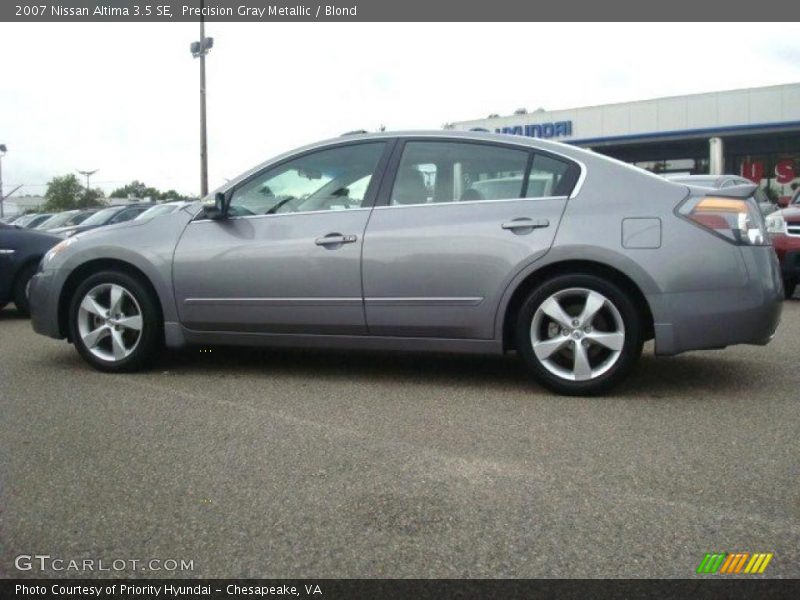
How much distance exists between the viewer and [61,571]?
264 centimetres

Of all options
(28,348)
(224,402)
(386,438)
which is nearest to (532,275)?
(386,438)

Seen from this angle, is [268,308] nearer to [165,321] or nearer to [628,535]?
[165,321]

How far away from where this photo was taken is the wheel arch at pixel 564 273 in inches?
188

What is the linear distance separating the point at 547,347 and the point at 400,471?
1572 mm

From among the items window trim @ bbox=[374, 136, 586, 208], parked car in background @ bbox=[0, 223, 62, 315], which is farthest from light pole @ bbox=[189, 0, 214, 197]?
window trim @ bbox=[374, 136, 586, 208]

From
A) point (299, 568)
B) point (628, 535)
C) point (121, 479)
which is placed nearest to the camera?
point (299, 568)

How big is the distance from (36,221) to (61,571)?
73.0 ft

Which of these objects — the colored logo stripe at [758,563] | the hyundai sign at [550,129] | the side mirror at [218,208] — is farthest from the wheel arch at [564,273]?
the hyundai sign at [550,129]

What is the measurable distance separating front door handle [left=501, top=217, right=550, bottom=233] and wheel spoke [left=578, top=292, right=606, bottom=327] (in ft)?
1.56

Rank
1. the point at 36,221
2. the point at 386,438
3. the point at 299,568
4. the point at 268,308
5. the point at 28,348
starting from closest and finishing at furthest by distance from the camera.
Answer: the point at 299,568, the point at 386,438, the point at 268,308, the point at 28,348, the point at 36,221

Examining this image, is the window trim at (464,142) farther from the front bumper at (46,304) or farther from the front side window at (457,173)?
the front bumper at (46,304)

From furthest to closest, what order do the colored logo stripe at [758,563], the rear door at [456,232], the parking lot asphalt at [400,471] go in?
the rear door at [456,232] < the parking lot asphalt at [400,471] < the colored logo stripe at [758,563]

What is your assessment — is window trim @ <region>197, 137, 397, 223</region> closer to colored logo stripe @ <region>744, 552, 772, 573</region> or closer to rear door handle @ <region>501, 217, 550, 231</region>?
rear door handle @ <region>501, 217, 550, 231</region>

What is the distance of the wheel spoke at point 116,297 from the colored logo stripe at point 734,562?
4.10 m
